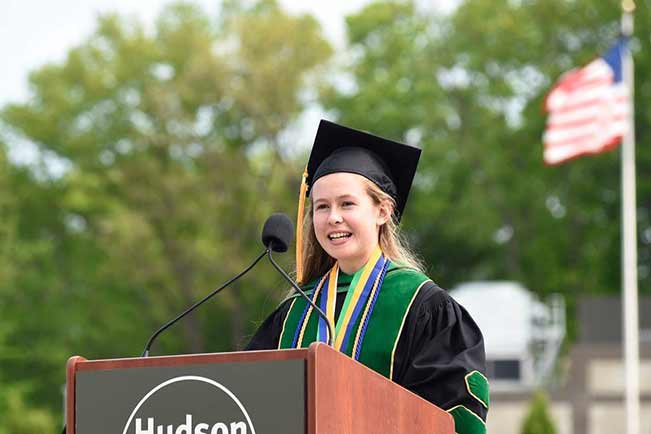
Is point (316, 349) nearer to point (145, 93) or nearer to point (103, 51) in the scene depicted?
point (145, 93)

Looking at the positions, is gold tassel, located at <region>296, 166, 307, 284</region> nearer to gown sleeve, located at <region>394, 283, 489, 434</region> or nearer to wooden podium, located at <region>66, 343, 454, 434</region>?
gown sleeve, located at <region>394, 283, 489, 434</region>

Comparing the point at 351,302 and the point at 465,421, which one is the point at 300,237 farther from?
the point at 465,421

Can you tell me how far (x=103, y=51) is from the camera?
129ft

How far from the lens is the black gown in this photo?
397 centimetres

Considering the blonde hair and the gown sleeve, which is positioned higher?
the blonde hair

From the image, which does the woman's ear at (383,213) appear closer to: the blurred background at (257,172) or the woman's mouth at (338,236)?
the woman's mouth at (338,236)

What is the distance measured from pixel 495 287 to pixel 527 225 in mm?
5611

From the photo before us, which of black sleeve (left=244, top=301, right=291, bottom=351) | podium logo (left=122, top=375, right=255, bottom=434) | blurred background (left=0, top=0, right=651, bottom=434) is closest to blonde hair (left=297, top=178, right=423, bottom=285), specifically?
black sleeve (left=244, top=301, right=291, bottom=351)

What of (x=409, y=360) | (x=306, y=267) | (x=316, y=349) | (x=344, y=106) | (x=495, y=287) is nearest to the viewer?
(x=316, y=349)

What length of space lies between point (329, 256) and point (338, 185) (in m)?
0.35

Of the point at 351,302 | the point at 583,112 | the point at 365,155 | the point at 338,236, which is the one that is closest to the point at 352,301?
the point at 351,302

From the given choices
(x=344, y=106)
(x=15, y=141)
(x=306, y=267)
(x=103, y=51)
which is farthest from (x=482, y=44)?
(x=306, y=267)

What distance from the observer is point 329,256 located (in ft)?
15.1

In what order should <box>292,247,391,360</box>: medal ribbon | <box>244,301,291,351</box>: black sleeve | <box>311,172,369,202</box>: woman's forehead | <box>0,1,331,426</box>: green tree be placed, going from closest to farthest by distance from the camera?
<box>292,247,391,360</box>: medal ribbon
<box>311,172,369,202</box>: woman's forehead
<box>244,301,291,351</box>: black sleeve
<box>0,1,331,426</box>: green tree
